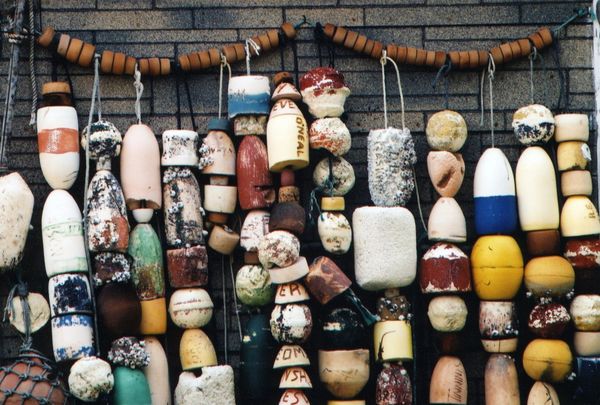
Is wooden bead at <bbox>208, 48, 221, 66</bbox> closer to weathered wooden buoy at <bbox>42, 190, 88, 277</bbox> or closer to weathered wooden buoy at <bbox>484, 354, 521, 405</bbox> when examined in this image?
weathered wooden buoy at <bbox>42, 190, 88, 277</bbox>

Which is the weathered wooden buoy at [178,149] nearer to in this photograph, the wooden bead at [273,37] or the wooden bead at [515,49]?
the wooden bead at [273,37]

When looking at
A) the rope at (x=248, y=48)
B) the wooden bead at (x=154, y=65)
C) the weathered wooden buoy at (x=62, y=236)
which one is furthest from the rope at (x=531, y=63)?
the weathered wooden buoy at (x=62, y=236)

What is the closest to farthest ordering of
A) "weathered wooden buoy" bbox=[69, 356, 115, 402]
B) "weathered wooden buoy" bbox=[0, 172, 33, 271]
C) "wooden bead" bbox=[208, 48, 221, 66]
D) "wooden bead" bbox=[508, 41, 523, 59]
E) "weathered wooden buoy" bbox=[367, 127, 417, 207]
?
"weathered wooden buoy" bbox=[69, 356, 115, 402]
"weathered wooden buoy" bbox=[0, 172, 33, 271]
"weathered wooden buoy" bbox=[367, 127, 417, 207]
"wooden bead" bbox=[208, 48, 221, 66]
"wooden bead" bbox=[508, 41, 523, 59]

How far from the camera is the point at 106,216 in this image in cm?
454

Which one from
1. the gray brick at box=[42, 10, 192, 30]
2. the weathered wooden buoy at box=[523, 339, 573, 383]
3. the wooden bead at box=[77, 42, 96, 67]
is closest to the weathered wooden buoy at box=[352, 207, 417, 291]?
the weathered wooden buoy at box=[523, 339, 573, 383]

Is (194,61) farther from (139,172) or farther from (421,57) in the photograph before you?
(421,57)

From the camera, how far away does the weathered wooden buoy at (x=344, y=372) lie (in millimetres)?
4582

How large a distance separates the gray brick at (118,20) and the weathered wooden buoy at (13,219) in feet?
2.27

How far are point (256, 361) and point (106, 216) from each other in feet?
2.56

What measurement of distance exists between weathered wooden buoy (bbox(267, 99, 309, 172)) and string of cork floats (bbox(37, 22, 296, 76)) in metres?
0.29

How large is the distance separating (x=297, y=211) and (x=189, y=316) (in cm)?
57

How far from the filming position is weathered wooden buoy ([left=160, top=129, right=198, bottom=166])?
4.68 m

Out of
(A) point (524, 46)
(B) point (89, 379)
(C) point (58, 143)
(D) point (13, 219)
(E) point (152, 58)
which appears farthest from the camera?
(A) point (524, 46)

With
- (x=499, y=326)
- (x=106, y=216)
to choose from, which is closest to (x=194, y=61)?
(x=106, y=216)
